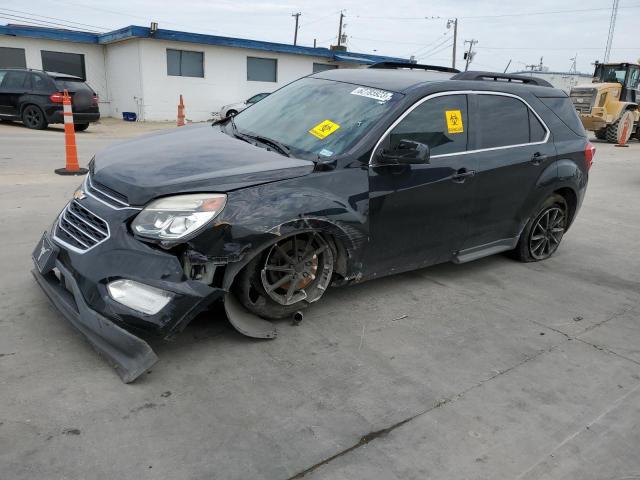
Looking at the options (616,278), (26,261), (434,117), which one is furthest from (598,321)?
(26,261)

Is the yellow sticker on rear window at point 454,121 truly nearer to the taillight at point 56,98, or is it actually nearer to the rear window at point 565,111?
the rear window at point 565,111

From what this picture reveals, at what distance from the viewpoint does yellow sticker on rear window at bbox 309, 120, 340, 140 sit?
3.85m

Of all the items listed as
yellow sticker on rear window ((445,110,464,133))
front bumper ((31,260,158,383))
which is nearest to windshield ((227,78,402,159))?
yellow sticker on rear window ((445,110,464,133))

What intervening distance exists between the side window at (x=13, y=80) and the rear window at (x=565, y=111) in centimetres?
1503

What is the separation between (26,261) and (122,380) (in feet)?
6.96

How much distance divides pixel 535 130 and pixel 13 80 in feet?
51.0

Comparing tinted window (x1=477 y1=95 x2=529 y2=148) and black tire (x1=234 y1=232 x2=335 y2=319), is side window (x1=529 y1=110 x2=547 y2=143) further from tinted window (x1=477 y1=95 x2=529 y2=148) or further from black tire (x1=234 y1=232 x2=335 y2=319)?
black tire (x1=234 y1=232 x2=335 y2=319)

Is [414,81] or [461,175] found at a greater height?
[414,81]

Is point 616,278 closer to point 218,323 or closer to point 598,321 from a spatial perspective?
point 598,321

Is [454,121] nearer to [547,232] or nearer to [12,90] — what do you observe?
[547,232]

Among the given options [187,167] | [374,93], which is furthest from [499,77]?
[187,167]

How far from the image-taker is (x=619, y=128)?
20.3 metres

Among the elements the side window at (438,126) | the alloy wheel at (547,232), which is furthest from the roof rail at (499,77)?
the alloy wheel at (547,232)

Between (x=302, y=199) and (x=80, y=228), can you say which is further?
(x=302, y=199)
